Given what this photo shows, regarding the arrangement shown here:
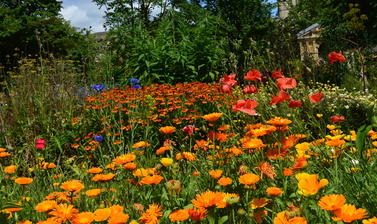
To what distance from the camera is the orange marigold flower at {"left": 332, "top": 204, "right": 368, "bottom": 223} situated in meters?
0.83

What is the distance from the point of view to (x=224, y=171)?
1597 mm

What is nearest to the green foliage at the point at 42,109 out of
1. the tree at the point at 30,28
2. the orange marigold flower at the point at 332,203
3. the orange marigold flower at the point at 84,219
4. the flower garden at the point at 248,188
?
the flower garden at the point at 248,188

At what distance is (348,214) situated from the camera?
2.82ft

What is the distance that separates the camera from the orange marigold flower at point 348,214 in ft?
2.74

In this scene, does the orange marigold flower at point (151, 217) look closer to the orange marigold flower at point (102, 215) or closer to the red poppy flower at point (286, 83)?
the orange marigold flower at point (102, 215)

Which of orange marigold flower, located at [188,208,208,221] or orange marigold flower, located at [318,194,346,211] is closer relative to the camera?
orange marigold flower, located at [318,194,346,211]

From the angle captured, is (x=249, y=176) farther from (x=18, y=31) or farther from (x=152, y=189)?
(x=18, y=31)

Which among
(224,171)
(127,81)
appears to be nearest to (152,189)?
(224,171)

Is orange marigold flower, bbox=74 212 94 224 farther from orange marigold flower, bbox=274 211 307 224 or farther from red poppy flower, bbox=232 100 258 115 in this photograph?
red poppy flower, bbox=232 100 258 115

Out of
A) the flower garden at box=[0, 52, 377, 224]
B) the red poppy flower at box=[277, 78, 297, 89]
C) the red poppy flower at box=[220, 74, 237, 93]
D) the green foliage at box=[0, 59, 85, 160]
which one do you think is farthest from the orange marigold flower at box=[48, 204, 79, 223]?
the green foliage at box=[0, 59, 85, 160]

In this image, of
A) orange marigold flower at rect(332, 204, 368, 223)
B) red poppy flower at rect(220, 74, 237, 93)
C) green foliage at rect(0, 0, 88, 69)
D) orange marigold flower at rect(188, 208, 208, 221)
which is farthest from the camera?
green foliage at rect(0, 0, 88, 69)

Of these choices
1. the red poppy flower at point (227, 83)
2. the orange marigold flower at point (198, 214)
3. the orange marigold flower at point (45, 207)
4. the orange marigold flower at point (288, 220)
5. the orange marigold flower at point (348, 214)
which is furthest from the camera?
the red poppy flower at point (227, 83)

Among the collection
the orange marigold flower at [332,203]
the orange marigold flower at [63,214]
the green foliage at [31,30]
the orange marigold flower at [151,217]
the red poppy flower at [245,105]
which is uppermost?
the green foliage at [31,30]

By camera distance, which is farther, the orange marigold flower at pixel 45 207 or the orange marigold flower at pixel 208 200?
the orange marigold flower at pixel 45 207
